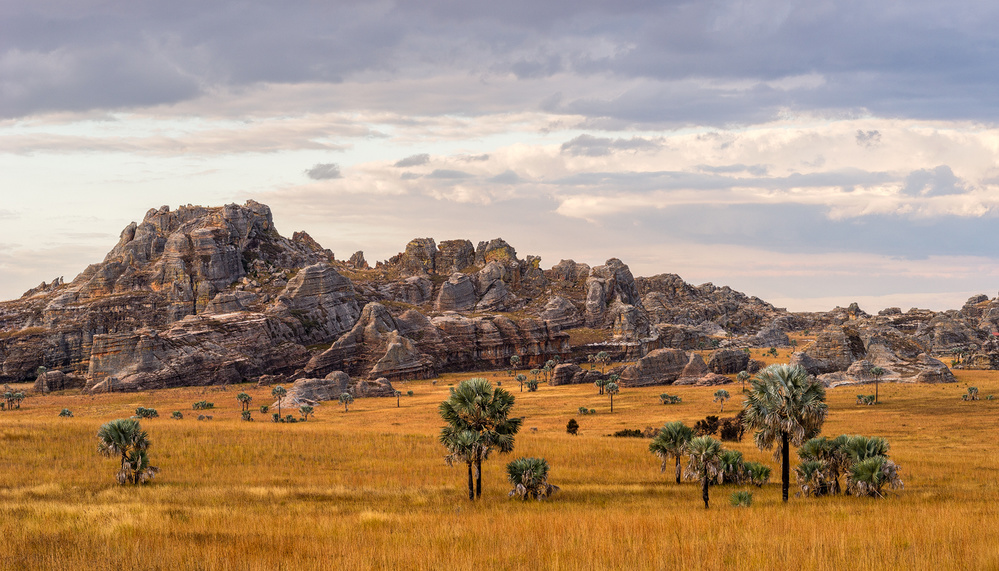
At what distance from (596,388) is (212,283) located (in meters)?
122

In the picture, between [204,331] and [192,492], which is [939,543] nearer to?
[192,492]

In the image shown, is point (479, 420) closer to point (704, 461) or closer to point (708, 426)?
A: point (704, 461)

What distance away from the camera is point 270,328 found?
159125 mm

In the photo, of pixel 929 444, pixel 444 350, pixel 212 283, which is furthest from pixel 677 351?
pixel 212 283

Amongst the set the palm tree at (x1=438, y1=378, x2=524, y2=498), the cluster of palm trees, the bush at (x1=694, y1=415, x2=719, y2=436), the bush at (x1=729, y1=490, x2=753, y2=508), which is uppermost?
the palm tree at (x1=438, y1=378, x2=524, y2=498)

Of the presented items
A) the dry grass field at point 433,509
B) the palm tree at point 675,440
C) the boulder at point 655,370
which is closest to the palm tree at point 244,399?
the dry grass field at point 433,509

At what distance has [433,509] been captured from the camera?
30500mm

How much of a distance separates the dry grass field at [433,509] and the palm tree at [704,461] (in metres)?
1.22

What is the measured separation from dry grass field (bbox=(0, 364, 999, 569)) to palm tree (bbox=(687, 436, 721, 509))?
1.22 meters

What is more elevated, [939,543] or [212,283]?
[212,283]

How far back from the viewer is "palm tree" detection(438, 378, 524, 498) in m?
34.9

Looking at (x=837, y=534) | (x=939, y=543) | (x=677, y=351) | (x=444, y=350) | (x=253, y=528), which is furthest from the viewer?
(x=444, y=350)

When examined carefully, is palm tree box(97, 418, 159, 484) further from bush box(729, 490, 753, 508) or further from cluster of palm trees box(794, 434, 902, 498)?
cluster of palm trees box(794, 434, 902, 498)

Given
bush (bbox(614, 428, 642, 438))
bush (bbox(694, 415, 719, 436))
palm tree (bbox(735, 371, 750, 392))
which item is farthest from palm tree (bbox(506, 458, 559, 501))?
palm tree (bbox(735, 371, 750, 392))
